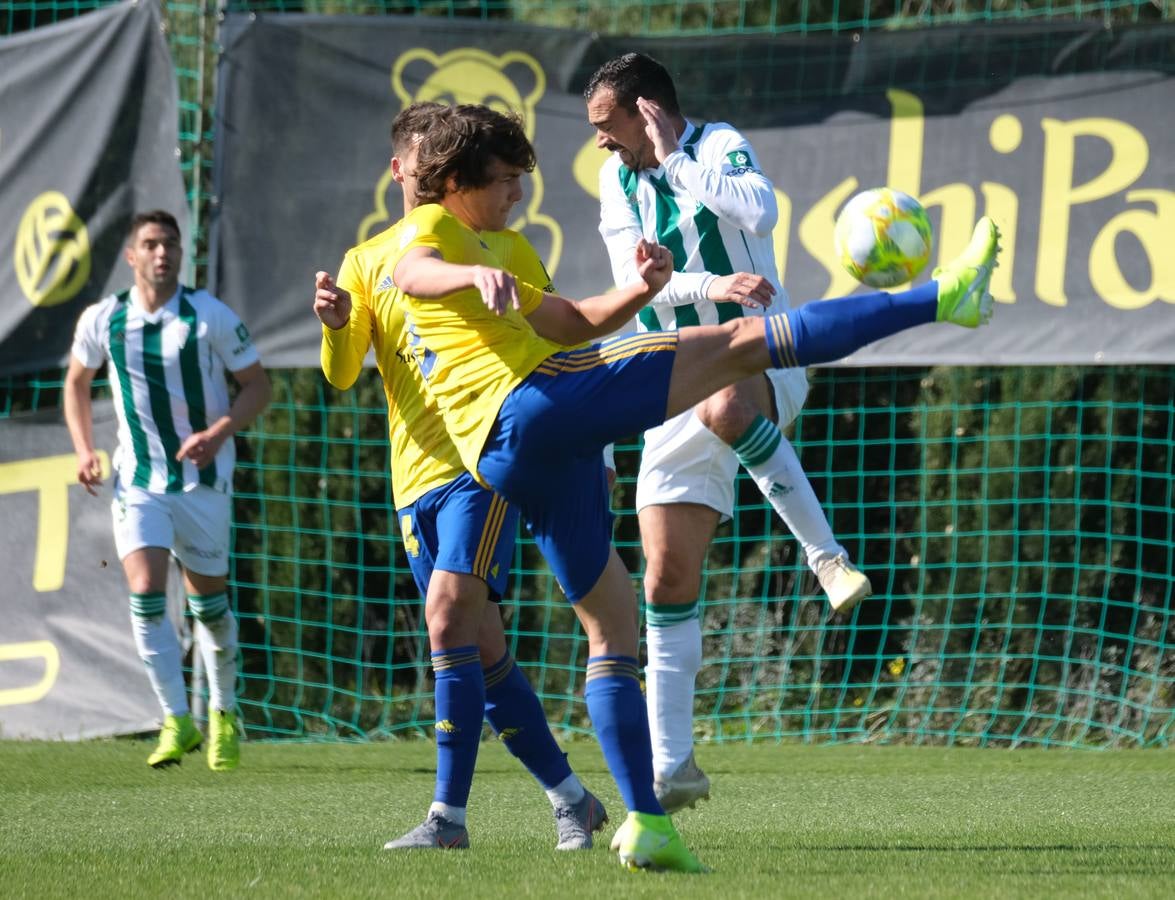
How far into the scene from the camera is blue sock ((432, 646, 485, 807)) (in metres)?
3.82

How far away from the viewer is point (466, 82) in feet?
25.8

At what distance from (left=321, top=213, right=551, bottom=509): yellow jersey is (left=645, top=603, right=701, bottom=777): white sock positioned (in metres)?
0.70

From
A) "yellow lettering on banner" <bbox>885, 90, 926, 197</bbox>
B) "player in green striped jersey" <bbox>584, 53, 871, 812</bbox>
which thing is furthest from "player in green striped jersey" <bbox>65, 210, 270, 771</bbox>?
"yellow lettering on banner" <bbox>885, 90, 926, 197</bbox>

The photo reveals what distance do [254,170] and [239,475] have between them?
208 cm

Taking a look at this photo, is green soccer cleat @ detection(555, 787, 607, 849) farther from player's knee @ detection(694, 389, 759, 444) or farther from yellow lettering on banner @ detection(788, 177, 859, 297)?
yellow lettering on banner @ detection(788, 177, 859, 297)

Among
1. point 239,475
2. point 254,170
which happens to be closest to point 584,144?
point 254,170

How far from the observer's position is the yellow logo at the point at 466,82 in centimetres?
782

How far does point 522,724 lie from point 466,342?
1.08m

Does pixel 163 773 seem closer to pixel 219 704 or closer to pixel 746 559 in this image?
pixel 219 704

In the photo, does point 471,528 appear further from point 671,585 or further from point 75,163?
point 75,163

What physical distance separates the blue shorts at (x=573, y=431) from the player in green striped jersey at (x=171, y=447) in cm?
340

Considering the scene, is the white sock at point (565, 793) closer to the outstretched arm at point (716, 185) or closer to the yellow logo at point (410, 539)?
the yellow logo at point (410, 539)

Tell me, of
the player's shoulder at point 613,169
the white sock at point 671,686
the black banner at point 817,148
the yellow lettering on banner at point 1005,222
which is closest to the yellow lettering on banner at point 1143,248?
the black banner at point 817,148

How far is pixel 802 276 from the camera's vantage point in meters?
7.56
